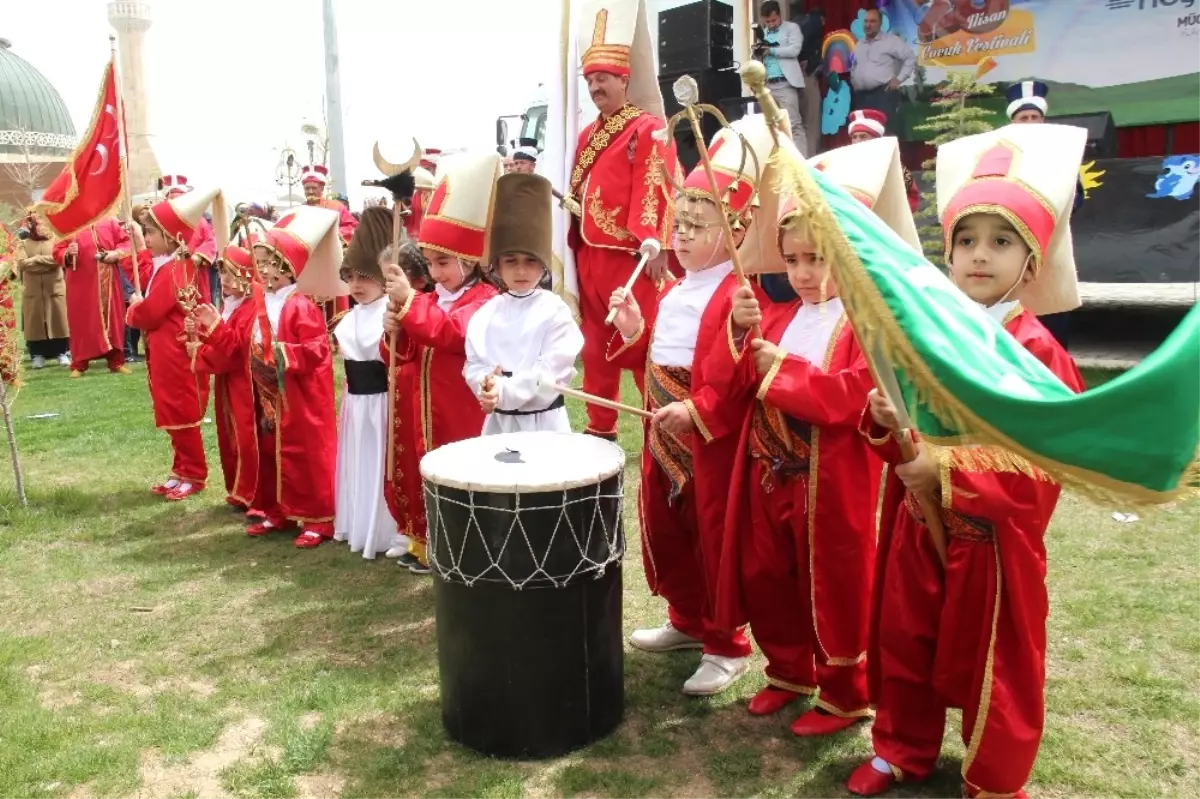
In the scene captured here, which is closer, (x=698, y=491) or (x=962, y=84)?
(x=698, y=491)

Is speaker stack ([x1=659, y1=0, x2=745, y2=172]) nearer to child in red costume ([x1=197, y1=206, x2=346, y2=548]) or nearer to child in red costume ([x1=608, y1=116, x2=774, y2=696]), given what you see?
child in red costume ([x1=197, y1=206, x2=346, y2=548])

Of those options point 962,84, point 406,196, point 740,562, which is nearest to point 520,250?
point 406,196

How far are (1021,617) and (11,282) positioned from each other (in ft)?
20.6

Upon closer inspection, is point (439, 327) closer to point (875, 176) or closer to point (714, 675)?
point (714, 675)

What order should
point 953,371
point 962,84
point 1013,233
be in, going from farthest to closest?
point 962,84
point 1013,233
point 953,371

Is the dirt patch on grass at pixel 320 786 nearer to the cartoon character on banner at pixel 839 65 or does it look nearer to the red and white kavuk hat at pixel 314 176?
the red and white kavuk hat at pixel 314 176

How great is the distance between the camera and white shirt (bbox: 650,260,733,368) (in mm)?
3400

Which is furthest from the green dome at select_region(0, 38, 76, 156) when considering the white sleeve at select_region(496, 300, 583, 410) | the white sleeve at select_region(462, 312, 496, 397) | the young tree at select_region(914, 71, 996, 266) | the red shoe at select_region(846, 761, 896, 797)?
the red shoe at select_region(846, 761, 896, 797)

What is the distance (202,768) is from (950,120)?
31.9ft

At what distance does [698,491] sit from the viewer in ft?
11.2

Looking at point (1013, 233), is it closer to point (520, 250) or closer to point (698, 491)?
point (698, 491)

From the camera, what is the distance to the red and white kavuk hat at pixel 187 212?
6148 mm

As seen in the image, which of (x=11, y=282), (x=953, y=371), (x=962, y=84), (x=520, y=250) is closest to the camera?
(x=953, y=371)

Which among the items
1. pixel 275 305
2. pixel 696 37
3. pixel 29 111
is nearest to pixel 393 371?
pixel 275 305
